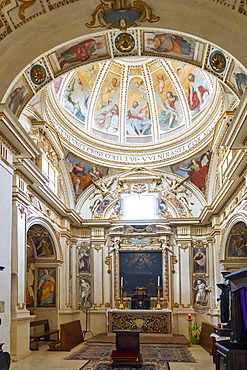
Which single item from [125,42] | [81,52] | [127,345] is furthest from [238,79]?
[127,345]

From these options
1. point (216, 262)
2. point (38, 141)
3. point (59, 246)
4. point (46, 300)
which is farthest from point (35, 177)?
point (216, 262)

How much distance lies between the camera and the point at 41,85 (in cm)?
1382

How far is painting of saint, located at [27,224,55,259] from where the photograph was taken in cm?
2016

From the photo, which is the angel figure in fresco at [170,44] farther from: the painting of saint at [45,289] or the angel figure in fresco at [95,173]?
the painting of saint at [45,289]

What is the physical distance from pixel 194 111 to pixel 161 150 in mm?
2825

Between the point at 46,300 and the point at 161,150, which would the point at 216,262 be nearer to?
the point at 161,150

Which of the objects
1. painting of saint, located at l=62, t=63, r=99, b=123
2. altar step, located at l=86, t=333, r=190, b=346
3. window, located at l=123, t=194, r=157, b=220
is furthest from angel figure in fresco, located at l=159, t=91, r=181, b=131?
altar step, located at l=86, t=333, r=190, b=346

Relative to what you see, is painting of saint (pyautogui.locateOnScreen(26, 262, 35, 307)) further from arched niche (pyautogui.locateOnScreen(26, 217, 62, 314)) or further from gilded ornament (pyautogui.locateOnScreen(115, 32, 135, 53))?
gilded ornament (pyautogui.locateOnScreen(115, 32, 135, 53))

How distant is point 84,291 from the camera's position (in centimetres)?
2370

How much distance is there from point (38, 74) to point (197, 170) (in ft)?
40.1

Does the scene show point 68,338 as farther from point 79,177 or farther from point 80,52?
point 80,52

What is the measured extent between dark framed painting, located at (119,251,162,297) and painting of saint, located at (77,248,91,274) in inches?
70.3

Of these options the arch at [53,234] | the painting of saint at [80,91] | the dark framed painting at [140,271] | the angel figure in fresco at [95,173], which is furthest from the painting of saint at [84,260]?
the painting of saint at [80,91]

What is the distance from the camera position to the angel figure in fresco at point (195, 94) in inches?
856
